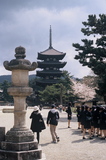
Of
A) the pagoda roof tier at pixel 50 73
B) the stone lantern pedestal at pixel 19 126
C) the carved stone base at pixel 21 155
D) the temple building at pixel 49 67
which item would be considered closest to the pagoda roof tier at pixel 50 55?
the temple building at pixel 49 67

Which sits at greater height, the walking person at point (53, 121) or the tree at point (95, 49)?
the tree at point (95, 49)

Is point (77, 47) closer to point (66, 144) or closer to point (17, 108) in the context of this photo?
point (66, 144)

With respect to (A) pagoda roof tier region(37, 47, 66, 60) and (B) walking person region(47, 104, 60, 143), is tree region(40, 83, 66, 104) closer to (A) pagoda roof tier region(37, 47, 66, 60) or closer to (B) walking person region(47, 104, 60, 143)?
(A) pagoda roof tier region(37, 47, 66, 60)

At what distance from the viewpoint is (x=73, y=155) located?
23.2ft

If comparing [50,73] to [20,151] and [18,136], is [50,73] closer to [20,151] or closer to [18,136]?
[18,136]

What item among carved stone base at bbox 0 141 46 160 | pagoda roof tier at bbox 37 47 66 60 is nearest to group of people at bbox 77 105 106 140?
carved stone base at bbox 0 141 46 160

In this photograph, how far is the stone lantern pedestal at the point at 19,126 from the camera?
612cm

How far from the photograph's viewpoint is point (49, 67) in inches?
2467

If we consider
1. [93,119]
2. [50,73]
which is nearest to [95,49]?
[93,119]

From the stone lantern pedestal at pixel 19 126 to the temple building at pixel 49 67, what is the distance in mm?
52878

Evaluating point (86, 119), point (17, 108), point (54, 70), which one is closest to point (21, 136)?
point (17, 108)

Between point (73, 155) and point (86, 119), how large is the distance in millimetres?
3184

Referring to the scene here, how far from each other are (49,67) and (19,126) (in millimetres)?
56388

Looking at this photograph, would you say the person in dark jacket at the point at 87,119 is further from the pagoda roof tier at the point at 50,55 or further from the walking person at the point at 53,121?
the pagoda roof tier at the point at 50,55
